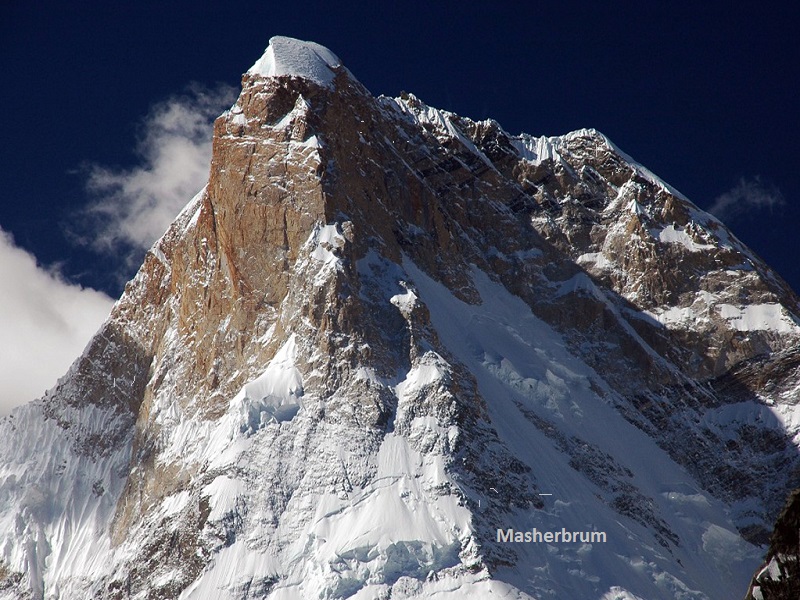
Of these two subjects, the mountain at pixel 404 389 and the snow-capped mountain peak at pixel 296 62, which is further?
the snow-capped mountain peak at pixel 296 62

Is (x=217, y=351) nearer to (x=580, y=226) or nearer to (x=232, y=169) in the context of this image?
(x=232, y=169)

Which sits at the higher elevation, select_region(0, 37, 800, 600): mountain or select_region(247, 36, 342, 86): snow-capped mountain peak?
select_region(247, 36, 342, 86): snow-capped mountain peak

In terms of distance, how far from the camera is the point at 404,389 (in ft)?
380

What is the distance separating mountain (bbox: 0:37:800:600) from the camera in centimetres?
10619

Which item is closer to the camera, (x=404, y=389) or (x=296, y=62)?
(x=404, y=389)

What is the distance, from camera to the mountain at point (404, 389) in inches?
4181

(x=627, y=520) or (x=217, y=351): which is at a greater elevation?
(x=217, y=351)

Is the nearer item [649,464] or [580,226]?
[649,464]

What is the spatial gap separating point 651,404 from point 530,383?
18958 mm

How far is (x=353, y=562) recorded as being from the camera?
100 meters

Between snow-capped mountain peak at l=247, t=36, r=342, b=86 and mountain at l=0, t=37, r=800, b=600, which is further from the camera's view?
snow-capped mountain peak at l=247, t=36, r=342, b=86

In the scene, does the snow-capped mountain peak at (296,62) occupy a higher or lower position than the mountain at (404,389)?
higher

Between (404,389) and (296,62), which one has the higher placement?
(296,62)

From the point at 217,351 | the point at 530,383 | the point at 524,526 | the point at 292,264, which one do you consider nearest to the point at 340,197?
the point at 292,264
